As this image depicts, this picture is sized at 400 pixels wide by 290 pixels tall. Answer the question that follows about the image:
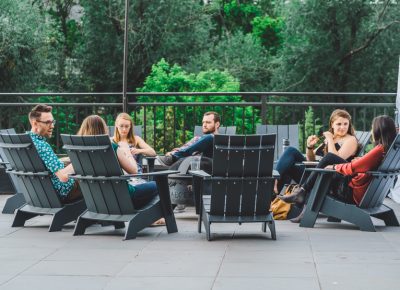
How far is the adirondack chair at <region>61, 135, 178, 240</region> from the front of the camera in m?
7.50

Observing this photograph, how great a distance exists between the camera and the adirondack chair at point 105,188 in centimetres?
750

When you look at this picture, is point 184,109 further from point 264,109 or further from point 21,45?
point 21,45

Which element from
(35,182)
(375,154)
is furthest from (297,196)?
(35,182)

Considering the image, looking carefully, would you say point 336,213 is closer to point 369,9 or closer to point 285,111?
point 285,111

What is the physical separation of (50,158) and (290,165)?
298 centimetres

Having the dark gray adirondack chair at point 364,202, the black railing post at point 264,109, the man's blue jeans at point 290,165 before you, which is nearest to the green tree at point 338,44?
the black railing post at point 264,109

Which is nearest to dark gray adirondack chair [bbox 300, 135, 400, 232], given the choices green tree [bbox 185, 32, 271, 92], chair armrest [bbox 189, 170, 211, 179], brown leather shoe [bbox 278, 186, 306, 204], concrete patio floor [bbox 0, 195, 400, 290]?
concrete patio floor [bbox 0, 195, 400, 290]

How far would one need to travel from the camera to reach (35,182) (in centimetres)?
823

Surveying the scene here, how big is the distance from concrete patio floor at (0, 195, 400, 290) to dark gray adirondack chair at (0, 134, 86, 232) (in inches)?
6.8

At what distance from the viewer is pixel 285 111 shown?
26828 mm

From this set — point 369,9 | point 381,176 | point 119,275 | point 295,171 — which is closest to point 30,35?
point 369,9

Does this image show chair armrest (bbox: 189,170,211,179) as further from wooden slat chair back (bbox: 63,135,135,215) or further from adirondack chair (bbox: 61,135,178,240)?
wooden slat chair back (bbox: 63,135,135,215)

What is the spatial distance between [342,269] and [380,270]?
10.3 inches

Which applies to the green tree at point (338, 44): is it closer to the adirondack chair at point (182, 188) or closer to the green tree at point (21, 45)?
the green tree at point (21, 45)
